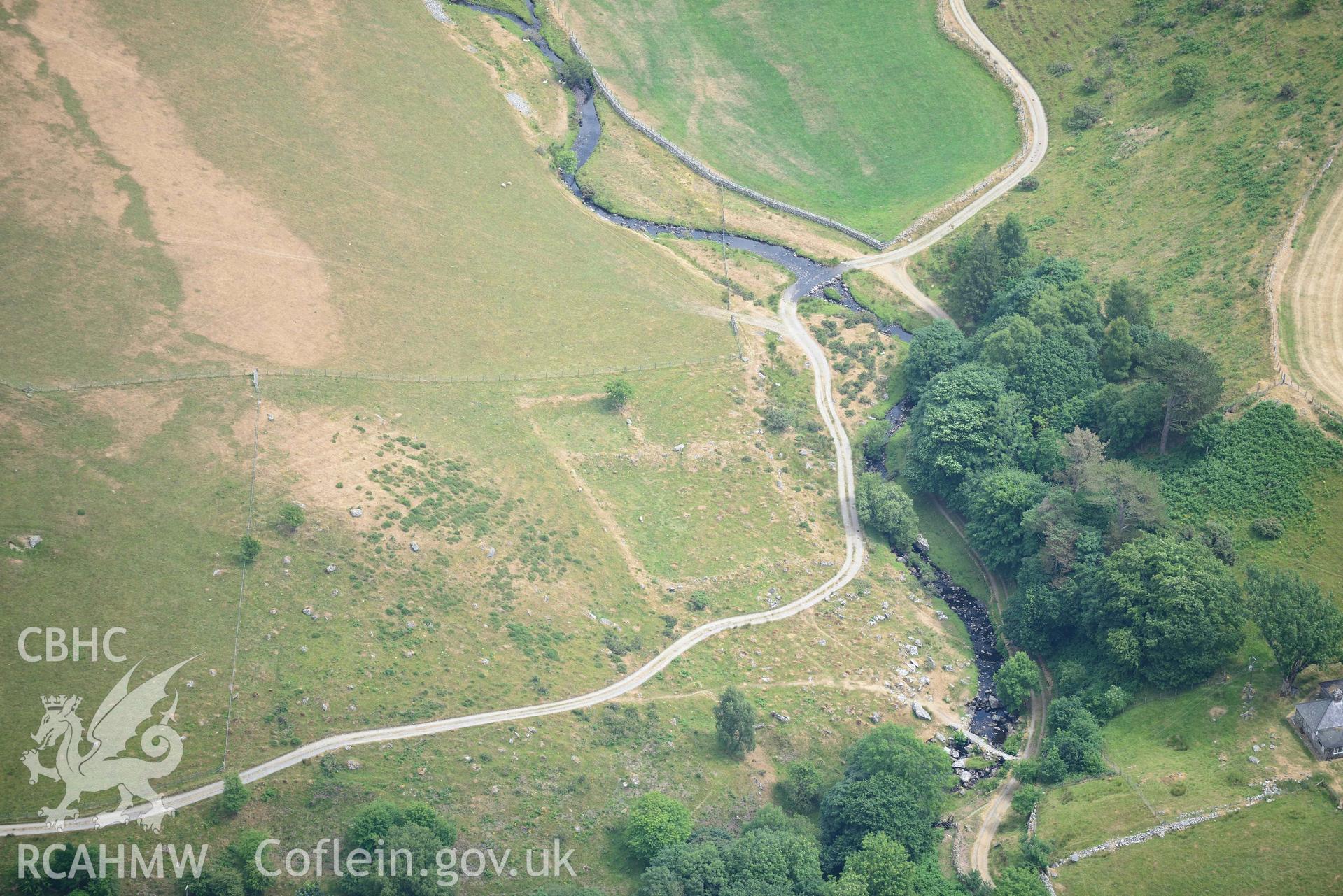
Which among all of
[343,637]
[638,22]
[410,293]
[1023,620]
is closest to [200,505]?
[343,637]

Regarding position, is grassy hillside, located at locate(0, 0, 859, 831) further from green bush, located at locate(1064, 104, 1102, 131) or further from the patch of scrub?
green bush, located at locate(1064, 104, 1102, 131)

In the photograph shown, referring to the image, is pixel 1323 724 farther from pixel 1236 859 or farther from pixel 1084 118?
pixel 1084 118

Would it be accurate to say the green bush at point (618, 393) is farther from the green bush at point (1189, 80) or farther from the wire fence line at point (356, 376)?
the green bush at point (1189, 80)

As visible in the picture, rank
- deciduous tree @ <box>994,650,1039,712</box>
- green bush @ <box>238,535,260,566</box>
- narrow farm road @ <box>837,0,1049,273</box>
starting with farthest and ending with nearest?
narrow farm road @ <box>837,0,1049,273</box> → deciduous tree @ <box>994,650,1039,712</box> → green bush @ <box>238,535,260,566</box>

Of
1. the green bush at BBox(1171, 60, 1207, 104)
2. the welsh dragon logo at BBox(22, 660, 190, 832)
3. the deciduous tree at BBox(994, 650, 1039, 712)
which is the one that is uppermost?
the green bush at BBox(1171, 60, 1207, 104)

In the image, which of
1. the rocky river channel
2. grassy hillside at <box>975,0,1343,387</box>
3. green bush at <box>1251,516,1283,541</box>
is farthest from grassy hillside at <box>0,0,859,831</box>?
grassy hillside at <box>975,0,1343,387</box>

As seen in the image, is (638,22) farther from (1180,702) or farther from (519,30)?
(1180,702)
